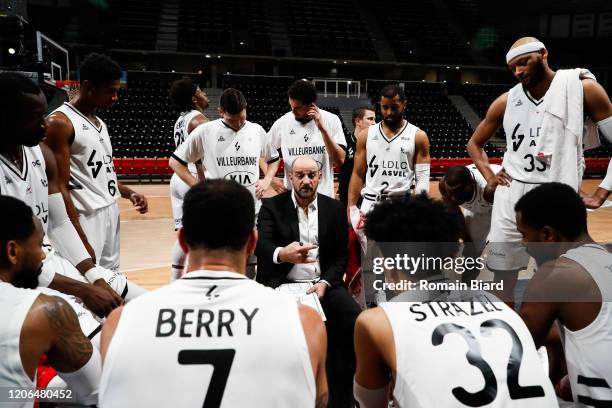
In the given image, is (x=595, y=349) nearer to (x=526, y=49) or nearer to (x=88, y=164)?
(x=526, y=49)

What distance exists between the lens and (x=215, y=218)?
142 cm

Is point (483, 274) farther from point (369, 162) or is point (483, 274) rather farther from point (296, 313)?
point (296, 313)

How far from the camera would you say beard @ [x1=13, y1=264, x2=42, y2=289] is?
5.66 feet

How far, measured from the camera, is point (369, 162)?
443cm

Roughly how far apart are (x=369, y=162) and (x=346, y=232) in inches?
42.1

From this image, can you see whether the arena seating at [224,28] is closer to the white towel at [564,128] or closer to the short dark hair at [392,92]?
the short dark hair at [392,92]

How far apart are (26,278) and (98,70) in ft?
6.09

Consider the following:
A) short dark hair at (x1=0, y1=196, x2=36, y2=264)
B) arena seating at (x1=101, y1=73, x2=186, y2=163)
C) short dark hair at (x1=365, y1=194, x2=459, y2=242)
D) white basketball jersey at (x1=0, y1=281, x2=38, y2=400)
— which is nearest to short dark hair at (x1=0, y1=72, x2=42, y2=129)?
short dark hair at (x1=0, y1=196, x2=36, y2=264)

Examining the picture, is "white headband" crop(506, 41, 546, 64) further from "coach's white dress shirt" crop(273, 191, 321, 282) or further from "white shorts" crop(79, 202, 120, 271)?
"white shorts" crop(79, 202, 120, 271)

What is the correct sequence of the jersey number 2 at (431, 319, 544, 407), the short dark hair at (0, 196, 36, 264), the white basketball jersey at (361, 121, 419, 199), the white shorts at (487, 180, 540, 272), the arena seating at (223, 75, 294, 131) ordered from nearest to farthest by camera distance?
the jersey number 2 at (431, 319, 544, 407)
the short dark hair at (0, 196, 36, 264)
the white shorts at (487, 180, 540, 272)
the white basketball jersey at (361, 121, 419, 199)
the arena seating at (223, 75, 294, 131)

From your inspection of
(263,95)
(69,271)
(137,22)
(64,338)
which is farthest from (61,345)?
(137,22)

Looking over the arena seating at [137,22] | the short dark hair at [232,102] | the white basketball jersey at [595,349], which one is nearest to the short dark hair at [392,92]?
the short dark hair at [232,102]

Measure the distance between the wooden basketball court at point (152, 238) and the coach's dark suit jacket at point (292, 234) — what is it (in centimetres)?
234

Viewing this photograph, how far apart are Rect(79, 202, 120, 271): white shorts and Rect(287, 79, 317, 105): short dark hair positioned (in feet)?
6.15
